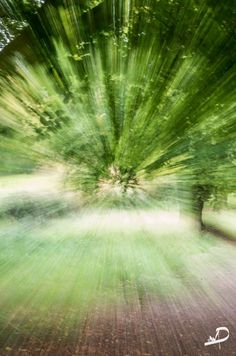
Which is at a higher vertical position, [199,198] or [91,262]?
[199,198]

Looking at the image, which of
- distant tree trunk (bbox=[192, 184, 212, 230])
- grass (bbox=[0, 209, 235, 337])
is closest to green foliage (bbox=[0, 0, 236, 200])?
distant tree trunk (bbox=[192, 184, 212, 230])

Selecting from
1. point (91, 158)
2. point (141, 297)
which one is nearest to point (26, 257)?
point (91, 158)

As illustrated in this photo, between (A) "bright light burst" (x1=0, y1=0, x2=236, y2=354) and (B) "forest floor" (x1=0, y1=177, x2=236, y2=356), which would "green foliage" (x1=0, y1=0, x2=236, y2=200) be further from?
(B) "forest floor" (x1=0, y1=177, x2=236, y2=356)

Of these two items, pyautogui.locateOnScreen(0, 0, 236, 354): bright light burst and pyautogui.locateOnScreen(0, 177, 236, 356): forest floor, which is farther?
pyautogui.locateOnScreen(0, 0, 236, 354): bright light burst

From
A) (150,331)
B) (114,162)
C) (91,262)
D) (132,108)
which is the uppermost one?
(132,108)

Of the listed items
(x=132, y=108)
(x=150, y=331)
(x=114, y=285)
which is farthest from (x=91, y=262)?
(x=132, y=108)

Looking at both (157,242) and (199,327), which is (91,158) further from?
(199,327)

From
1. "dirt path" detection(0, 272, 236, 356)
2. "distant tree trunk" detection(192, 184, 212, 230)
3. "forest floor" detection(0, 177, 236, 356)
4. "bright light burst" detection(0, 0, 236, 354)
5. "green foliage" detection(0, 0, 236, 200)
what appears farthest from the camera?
"distant tree trunk" detection(192, 184, 212, 230)

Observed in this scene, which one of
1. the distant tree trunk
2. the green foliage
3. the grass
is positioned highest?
the green foliage

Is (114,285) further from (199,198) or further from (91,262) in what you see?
(199,198)

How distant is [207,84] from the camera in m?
5.77

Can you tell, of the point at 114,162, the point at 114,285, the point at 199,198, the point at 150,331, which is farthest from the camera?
the point at 199,198

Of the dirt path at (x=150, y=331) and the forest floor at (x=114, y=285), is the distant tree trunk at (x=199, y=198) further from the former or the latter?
the dirt path at (x=150, y=331)

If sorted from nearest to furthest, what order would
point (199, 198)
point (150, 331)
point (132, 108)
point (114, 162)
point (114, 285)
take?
point (150, 331) → point (114, 285) → point (114, 162) → point (132, 108) → point (199, 198)
